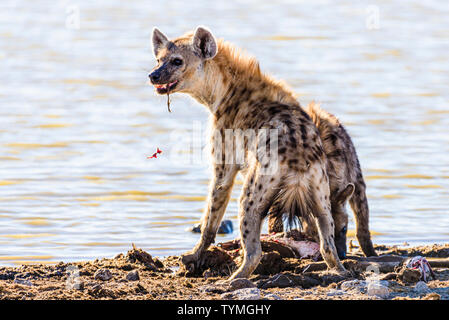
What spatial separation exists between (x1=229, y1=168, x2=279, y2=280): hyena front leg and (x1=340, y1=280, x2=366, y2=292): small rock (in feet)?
1.84

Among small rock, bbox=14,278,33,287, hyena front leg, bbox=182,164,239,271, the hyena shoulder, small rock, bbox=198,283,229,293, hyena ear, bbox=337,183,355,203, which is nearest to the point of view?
small rock, bbox=198,283,229,293

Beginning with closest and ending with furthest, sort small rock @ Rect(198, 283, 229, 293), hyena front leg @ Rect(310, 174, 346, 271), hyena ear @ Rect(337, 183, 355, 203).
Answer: small rock @ Rect(198, 283, 229, 293) < hyena front leg @ Rect(310, 174, 346, 271) < hyena ear @ Rect(337, 183, 355, 203)

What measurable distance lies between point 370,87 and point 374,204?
5.33 meters

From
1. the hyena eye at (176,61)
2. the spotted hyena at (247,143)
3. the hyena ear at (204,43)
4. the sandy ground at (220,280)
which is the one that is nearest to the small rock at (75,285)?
the sandy ground at (220,280)

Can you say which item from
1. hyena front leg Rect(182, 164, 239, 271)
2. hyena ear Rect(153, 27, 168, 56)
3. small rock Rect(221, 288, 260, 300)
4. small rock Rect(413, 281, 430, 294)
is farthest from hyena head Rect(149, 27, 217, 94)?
small rock Rect(413, 281, 430, 294)

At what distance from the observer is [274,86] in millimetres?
6840

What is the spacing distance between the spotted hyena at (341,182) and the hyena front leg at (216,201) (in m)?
0.36

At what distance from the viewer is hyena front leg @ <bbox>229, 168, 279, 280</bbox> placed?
6.06 metres

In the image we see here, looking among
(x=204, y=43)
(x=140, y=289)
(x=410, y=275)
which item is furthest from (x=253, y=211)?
(x=204, y=43)

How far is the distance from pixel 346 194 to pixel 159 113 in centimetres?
584

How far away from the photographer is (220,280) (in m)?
6.31

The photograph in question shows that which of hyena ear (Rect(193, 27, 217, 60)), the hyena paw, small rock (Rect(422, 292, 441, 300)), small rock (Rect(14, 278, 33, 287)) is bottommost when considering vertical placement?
small rock (Rect(422, 292, 441, 300))

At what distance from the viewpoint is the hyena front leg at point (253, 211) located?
6.06 meters

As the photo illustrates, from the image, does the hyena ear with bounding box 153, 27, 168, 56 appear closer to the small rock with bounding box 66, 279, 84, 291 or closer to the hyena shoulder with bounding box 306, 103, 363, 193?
the hyena shoulder with bounding box 306, 103, 363, 193
